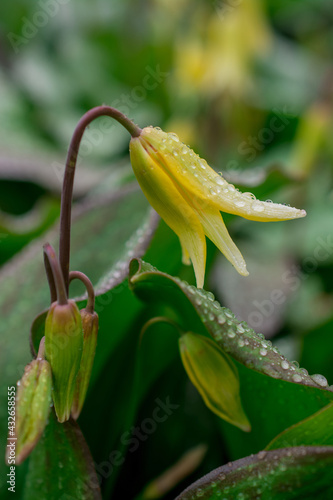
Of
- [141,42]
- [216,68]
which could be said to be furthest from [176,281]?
[141,42]

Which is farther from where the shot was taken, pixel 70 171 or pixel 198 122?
pixel 198 122

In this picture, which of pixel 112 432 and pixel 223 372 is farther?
pixel 112 432

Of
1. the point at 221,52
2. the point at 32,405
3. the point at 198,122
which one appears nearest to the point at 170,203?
the point at 32,405

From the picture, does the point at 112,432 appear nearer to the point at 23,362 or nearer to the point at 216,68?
the point at 23,362

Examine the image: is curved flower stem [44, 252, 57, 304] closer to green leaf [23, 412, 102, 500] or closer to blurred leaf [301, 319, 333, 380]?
green leaf [23, 412, 102, 500]

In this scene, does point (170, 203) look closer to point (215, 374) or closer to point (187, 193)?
point (187, 193)

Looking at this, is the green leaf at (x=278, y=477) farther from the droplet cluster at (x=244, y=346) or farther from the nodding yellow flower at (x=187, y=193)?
the nodding yellow flower at (x=187, y=193)
